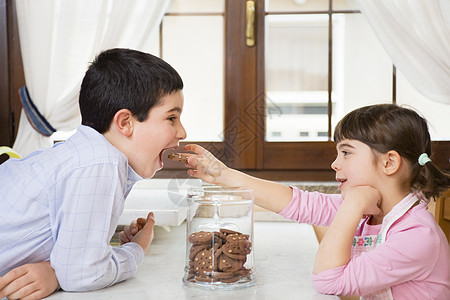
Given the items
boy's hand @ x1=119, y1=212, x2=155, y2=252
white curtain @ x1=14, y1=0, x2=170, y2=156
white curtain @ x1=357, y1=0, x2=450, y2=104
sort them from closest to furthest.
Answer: boy's hand @ x1=119, y1=212, x2=155, y2=252
white curtain @ x1=357, y1=0, x2=450, y2=104
white curtain @ x1=14, y1=0, x2=170, y2=156

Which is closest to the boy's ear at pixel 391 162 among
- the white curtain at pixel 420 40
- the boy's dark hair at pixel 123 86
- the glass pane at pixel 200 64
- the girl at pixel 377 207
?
the girl at pixel 377 207

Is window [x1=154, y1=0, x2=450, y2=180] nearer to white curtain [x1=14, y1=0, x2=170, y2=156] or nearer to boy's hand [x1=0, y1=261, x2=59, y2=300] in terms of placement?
white curtain [x1=14, y1=0, x2=170, y2=156]

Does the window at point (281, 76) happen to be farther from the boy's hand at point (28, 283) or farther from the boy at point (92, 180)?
the boy's hand at point (28, 283)

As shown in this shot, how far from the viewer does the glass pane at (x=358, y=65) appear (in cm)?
246

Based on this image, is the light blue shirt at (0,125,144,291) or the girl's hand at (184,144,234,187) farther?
the girl's hand at (184,144,234,187)

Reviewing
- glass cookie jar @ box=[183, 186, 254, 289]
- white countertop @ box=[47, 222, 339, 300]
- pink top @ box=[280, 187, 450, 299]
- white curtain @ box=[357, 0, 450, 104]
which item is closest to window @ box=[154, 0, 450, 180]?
white curtain @ box=[357, 0, 450, 104]

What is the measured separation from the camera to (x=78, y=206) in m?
0.94

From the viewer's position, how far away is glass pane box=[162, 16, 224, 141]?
8.25 ft

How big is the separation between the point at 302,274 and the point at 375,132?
362 mm

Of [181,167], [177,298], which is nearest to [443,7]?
[181,167]

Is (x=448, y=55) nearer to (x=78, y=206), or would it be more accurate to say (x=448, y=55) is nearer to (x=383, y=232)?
(x=383, y=232)

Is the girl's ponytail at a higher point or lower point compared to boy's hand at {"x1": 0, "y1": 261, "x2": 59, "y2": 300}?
higher

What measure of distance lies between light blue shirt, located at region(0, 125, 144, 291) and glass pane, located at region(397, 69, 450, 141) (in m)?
1.77

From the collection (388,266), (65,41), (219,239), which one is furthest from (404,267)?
(65,41)
